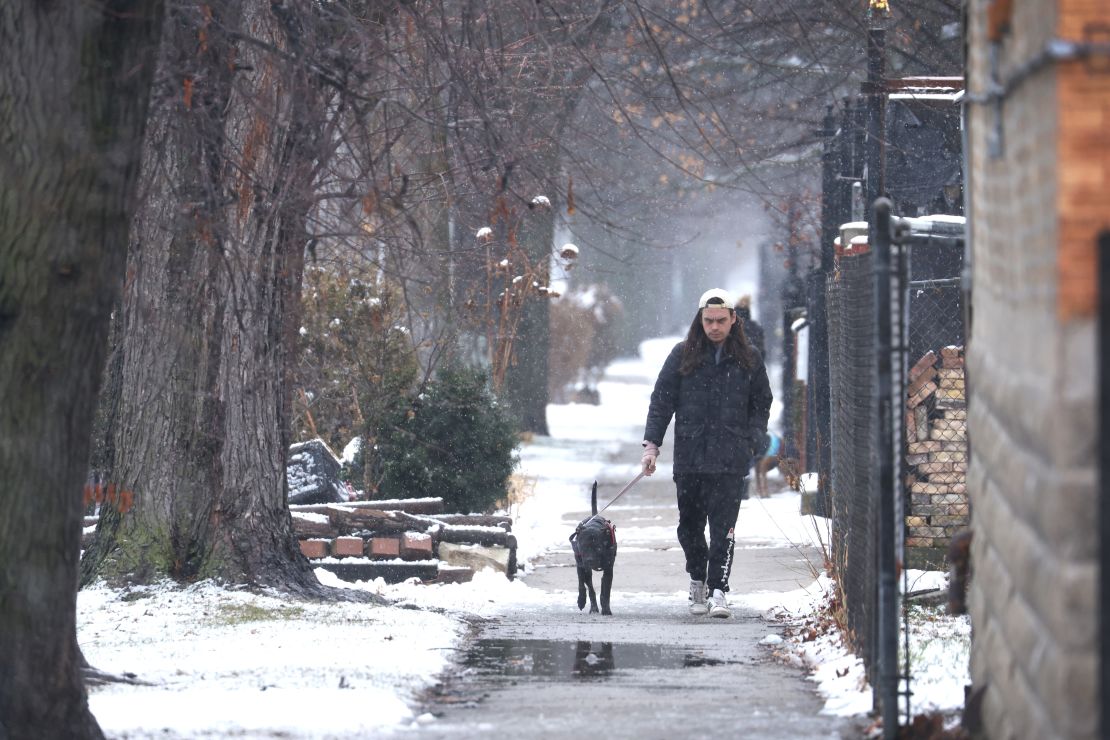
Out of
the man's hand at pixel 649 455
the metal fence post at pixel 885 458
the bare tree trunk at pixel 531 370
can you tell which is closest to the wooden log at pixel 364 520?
the man's hand at pixel 649 455

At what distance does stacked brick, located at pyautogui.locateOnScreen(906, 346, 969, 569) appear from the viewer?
30.6 feet

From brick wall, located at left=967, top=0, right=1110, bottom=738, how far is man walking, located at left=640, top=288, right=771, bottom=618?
446cm

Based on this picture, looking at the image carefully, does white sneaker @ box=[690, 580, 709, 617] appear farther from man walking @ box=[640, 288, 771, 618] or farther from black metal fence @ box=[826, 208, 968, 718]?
black metal fence @ box=[826, 208, 968, 718]

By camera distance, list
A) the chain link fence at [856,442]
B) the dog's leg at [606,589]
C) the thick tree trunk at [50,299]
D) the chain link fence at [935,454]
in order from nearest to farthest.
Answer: the thick tree trunk at [50,299] → the chain link fence at [856,442] → the dog's leg at [606,589] → the chain link fence at [935,454]

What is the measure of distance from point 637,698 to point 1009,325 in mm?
2550

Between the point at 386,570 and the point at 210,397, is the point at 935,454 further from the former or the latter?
the point at 210,397

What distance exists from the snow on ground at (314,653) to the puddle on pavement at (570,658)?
195 mm

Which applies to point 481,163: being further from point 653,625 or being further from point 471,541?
point 471,541

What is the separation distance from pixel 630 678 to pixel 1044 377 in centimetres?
346

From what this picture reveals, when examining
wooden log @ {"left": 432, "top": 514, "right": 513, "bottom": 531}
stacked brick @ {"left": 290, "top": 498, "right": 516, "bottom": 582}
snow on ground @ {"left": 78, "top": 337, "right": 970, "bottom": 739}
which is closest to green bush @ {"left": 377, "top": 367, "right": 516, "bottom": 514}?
wooden log @ {"left": 432, "top": 514, "right": 513, "bottom": 531}

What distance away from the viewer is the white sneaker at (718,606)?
28.3 feet

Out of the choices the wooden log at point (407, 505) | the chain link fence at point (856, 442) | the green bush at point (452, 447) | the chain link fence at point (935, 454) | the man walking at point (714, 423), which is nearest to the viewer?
the chain link fence at point (856, 442)

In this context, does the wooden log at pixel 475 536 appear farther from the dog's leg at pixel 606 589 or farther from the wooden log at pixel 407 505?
the dog's leg at pixel 606 589

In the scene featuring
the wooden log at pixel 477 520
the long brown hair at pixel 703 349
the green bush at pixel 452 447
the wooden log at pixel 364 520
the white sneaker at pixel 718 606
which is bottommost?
the white sneaker at pixel 718 606
